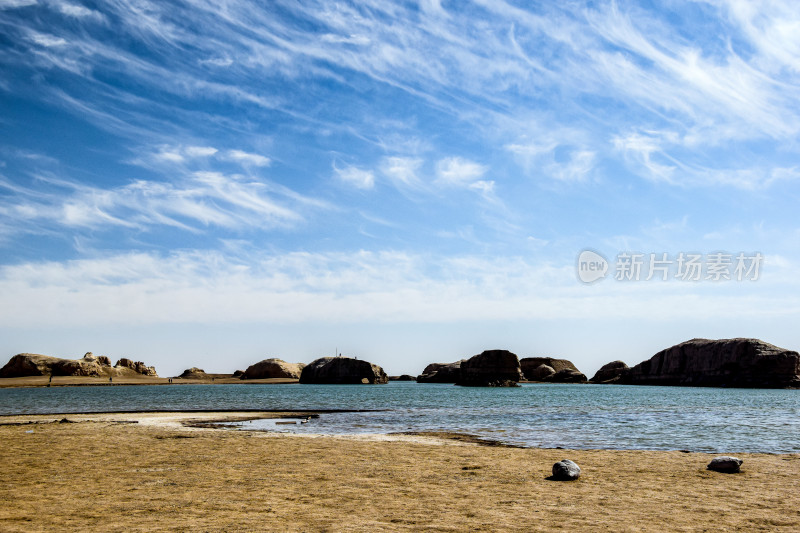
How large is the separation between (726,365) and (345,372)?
107 metres

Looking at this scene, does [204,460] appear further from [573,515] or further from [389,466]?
[573,515]

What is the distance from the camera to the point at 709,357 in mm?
169125

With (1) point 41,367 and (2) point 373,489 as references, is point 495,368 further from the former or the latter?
(2) point 373,489

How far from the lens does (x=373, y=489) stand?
1405 cm

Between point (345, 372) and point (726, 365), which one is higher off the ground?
point (726, 365)

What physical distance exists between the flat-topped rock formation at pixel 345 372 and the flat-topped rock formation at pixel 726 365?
9080cm

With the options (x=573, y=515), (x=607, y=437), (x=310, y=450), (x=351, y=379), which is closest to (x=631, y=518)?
(x=573, y=515)

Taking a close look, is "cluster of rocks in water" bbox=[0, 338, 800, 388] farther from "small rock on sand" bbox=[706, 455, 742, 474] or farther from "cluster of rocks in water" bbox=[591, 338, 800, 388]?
"small rock on sand" bbox=[706, 455, 742, 474]

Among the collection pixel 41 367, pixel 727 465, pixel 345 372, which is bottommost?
pixel 41 367

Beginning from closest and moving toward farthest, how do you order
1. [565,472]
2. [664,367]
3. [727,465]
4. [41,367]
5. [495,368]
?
[565,472] < [727,465] < [495,368] < [41,367] < [664,367]

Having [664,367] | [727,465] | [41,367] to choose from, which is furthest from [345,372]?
[727,465]

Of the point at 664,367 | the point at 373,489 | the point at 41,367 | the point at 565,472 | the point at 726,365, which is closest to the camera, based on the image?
the point at 373,489

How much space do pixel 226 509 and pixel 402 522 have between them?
3.60 m

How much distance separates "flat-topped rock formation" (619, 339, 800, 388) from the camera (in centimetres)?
14888
